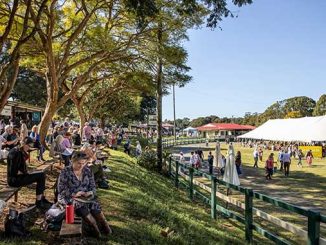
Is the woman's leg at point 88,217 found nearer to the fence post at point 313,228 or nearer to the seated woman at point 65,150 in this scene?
the fence post at point 313,228

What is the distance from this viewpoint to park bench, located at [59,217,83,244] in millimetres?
5152

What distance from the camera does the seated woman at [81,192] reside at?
5.93 metres

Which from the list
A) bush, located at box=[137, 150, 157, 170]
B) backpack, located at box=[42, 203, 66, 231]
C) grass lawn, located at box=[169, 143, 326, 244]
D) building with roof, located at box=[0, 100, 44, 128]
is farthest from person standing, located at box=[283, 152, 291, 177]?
building with roof, located at box=[0, 100, 44, 128]

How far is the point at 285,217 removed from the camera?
12773mm

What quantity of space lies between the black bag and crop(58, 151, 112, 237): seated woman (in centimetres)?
68

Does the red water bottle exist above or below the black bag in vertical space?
above

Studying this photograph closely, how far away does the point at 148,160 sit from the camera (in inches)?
826

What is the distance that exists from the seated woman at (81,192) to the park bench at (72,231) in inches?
11.5

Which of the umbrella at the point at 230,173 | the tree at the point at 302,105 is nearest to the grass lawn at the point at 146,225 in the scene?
the umbrella at the point at 230,173

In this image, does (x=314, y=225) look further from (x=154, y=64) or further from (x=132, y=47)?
(x=154, y=64)

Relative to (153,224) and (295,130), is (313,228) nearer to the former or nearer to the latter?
(153,224)

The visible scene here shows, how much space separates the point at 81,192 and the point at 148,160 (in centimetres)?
1492

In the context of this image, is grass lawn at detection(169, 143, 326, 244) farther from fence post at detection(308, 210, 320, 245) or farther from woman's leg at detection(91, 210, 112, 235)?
woman's leg at detection(91, 210, 112, 235)

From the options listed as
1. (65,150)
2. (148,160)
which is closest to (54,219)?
(65,150)
